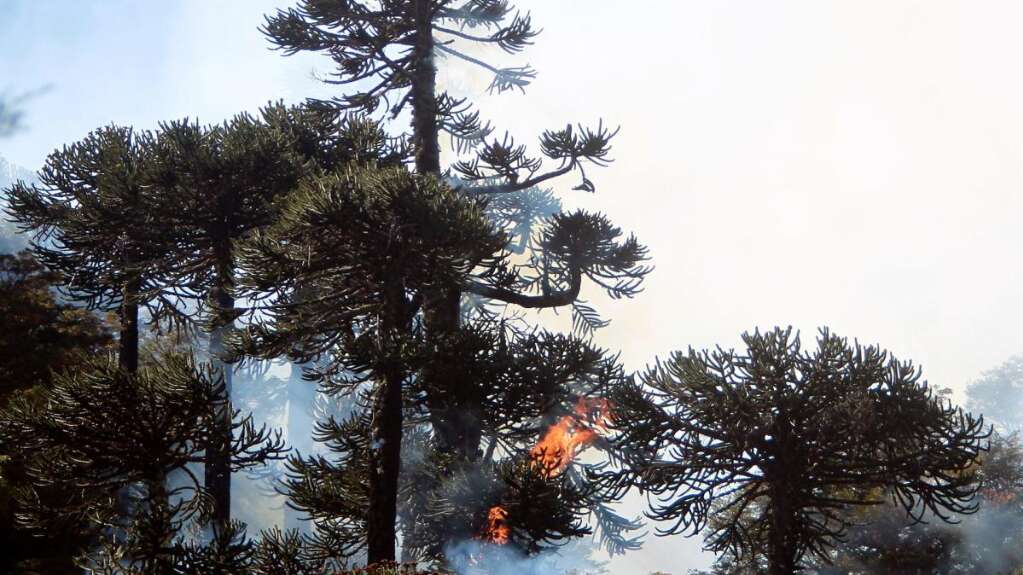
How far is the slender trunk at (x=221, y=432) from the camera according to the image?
1165cm

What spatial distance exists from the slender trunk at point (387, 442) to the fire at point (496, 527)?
1.60 m

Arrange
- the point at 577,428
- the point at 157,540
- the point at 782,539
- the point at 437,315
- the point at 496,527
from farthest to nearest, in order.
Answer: the point at 577,428
the point at 437,315
the point at 496,527
the point at 782,539
the point at 157,540

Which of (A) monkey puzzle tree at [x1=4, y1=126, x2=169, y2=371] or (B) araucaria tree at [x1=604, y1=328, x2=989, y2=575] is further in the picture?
(A) monkey puzzle tree at [x1=4, y1=126, x2=169, y2=371]

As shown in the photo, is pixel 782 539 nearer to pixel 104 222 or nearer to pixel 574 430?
pixel 574 430

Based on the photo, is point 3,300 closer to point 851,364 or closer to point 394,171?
point 394,171

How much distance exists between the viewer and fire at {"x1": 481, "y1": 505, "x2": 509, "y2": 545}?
1313 centimetres

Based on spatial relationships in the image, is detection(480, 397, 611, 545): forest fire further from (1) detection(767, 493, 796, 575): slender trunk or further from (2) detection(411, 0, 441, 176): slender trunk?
(2) detection(411, 0, 441, 176): slender trunk

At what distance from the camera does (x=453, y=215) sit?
1259cm

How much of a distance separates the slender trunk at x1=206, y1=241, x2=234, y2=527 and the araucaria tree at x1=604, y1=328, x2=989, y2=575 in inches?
228

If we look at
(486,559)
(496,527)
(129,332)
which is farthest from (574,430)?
(129,332)

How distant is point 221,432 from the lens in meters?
11.7

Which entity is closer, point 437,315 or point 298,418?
point 437,315

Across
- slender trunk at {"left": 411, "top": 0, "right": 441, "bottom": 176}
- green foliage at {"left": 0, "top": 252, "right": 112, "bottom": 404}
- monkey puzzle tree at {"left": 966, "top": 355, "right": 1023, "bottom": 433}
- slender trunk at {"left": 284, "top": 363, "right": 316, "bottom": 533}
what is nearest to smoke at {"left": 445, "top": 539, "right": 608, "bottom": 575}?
slender trunk at {"left": 411, "top": 0, "right": 441, "bottom": 176}

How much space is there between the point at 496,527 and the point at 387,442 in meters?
2.26
